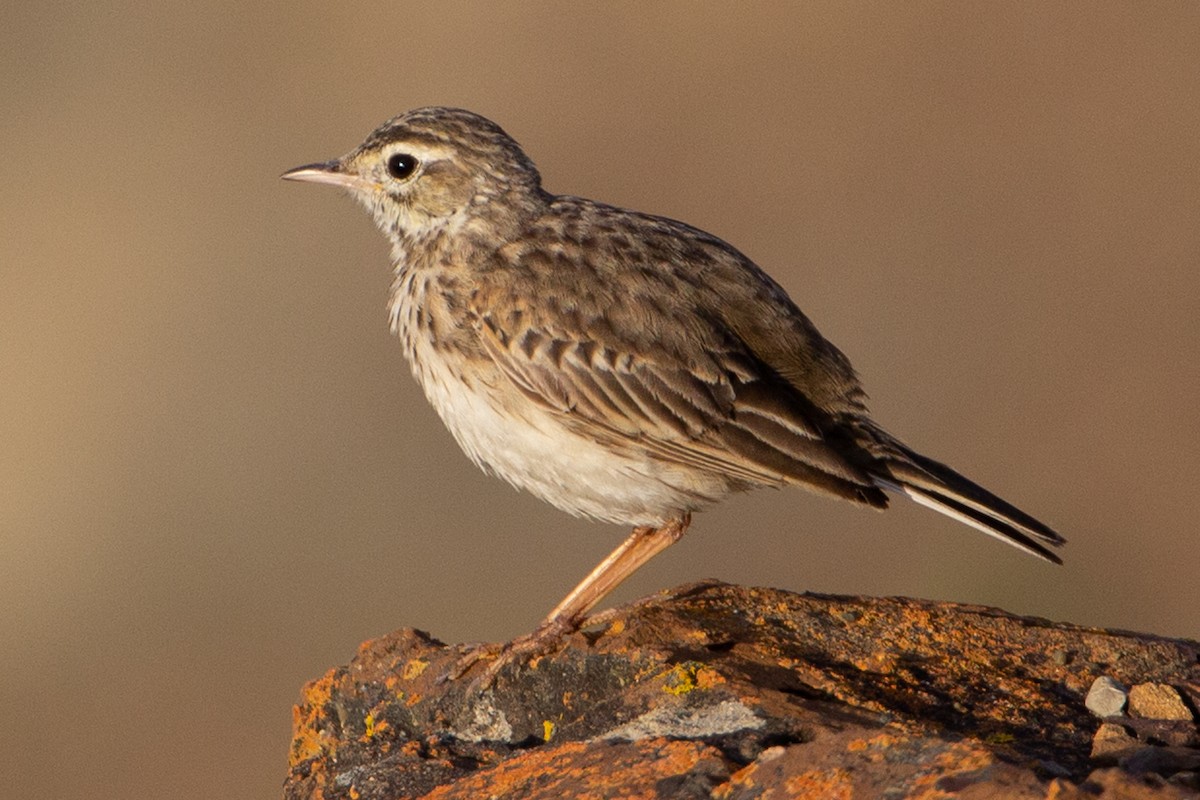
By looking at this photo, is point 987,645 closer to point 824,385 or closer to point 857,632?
point 857,632

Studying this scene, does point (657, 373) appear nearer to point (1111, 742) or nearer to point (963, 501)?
point (963, 501)

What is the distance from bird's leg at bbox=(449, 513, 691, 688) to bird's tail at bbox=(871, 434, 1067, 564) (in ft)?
2.80

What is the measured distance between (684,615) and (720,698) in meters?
0.90

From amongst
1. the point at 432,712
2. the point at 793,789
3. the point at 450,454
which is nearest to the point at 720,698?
the point at 793,789

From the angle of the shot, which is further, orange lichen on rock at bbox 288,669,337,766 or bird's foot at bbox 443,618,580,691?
orange lichen on rock at bbox 288,669,337,766

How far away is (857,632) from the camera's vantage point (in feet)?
18.0

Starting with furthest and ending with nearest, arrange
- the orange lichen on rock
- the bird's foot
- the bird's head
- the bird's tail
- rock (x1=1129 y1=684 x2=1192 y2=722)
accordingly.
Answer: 1. the bird's head
2. the bird's tail
3. the orange lichen on rock
4. the bird's foot
5. rock (x1=1129 y1=684 x2=1192 y2=722)

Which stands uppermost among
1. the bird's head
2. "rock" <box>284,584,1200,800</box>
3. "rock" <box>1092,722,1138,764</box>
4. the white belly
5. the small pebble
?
the bird's head

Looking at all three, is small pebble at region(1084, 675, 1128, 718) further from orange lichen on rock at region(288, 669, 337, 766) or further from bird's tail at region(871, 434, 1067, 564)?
orange lichen on rock at region(288, 669, 337, 766)

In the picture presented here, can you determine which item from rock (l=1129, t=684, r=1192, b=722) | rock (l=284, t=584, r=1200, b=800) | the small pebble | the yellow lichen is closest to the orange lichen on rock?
rock (l=284, t=584, r=1200, b=800)

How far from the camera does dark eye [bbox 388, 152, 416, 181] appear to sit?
7.41 m

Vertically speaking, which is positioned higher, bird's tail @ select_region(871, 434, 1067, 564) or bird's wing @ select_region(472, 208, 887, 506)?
bird's wing @ select_region(472, 208, 887, 506)

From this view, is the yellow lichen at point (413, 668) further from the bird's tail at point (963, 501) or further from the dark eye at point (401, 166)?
the dark eye at point (401, 166)

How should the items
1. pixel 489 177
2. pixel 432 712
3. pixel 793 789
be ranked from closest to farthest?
pixel 793 789 < pixel 432 712 < pixel 489 177
